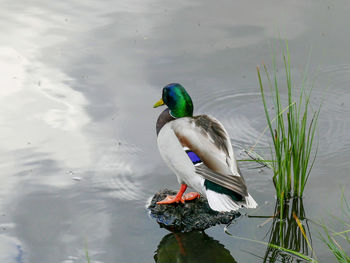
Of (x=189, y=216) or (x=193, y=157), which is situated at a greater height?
(x=193, y=157)

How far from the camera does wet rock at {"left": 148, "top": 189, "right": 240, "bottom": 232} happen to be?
4.56m

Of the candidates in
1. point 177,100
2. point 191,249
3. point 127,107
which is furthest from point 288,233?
point 127,107

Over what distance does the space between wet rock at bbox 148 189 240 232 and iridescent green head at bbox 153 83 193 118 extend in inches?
26.5

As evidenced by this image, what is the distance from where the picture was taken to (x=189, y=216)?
4.61 metres

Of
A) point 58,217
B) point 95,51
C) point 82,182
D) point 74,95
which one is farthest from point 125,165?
point 95,51

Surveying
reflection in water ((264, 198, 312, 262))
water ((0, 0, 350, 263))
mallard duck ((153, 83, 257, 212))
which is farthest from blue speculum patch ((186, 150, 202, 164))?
reflection in water ((264, 198, 312, 262))

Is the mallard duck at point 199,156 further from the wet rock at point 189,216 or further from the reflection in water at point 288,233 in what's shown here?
the reflection in water at point 288,233

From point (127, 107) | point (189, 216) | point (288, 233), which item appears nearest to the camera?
point (288, 233)

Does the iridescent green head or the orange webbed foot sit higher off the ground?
the iridescent green head

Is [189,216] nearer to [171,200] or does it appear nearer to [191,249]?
[171,200]

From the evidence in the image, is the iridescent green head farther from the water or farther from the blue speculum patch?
the water

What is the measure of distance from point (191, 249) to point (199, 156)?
66 cm

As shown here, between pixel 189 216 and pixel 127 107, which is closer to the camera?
pixel 189 216

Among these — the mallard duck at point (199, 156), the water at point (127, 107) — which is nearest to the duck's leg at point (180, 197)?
the mallard duck at point (199, 156)
